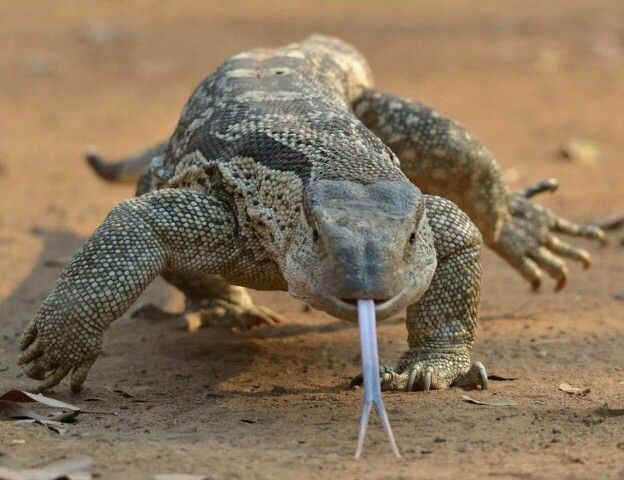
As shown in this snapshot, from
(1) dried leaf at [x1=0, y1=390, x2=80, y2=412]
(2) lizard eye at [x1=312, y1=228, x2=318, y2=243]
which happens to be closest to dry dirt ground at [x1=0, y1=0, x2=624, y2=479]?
(1) dried leaf at [x1=0, y1=390, x2=80, y2=412]

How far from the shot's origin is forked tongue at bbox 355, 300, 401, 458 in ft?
15.1

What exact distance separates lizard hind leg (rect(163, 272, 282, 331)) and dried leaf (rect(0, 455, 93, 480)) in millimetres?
3275

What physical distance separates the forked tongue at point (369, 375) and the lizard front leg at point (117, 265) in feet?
4.70

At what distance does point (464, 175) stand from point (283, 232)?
2.38 meters

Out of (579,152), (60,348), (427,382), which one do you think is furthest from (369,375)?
(579,152)

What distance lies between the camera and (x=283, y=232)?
566cm

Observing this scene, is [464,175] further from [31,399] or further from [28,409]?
[28,409]

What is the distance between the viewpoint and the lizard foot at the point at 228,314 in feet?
25.9

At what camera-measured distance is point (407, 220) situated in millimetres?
5133

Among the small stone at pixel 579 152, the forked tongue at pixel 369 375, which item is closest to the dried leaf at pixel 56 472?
the forked tongue at pixel 369 375

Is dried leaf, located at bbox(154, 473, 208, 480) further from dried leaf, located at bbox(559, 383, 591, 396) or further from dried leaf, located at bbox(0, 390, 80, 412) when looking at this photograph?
dried leaf, located at bbox(559, 383, 591, 396)

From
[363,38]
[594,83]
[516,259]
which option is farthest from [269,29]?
[516,259]

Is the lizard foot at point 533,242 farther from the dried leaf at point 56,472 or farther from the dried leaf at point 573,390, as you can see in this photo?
the dried leaf at point 56,472

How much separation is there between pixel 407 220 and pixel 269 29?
15750 mm
